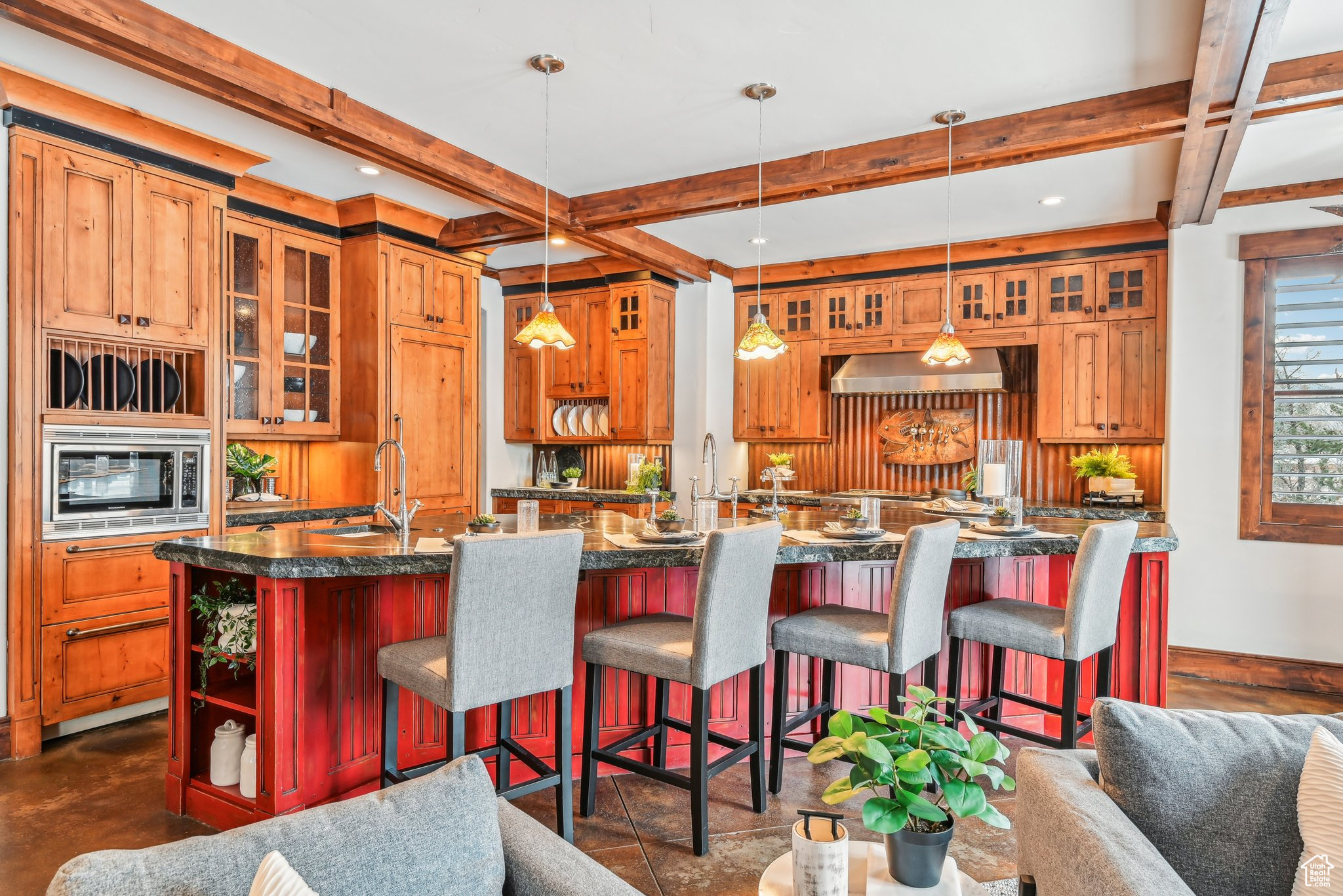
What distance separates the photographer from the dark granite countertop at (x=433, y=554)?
232 centimetres

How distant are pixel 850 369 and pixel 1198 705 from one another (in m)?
3.14

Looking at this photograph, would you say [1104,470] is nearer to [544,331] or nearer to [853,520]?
[853,520]

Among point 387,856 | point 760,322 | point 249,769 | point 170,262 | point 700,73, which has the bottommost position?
point 249,769

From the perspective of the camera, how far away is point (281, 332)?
4.67 metres

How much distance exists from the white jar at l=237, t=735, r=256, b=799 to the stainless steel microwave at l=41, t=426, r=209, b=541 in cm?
161

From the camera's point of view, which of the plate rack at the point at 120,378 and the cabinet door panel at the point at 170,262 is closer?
the plate rack at the point at 120,378

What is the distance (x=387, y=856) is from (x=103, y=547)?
10.7 ft

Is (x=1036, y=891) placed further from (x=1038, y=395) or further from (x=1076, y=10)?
(x=1038, y=395)

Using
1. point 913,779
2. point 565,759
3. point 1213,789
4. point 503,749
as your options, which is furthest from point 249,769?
point 1213,789

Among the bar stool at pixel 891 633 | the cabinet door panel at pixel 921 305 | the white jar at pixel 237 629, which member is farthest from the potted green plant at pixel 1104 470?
the white jar at pixel 237 629

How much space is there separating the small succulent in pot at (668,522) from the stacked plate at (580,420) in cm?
377

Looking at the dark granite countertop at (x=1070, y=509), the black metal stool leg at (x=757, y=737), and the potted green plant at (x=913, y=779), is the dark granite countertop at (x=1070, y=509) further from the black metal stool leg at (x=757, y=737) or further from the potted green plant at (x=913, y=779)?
the potted green plant at (x=913, y=779)

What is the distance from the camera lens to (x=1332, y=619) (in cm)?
436

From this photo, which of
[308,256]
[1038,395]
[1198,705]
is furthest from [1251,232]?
[308,256]
